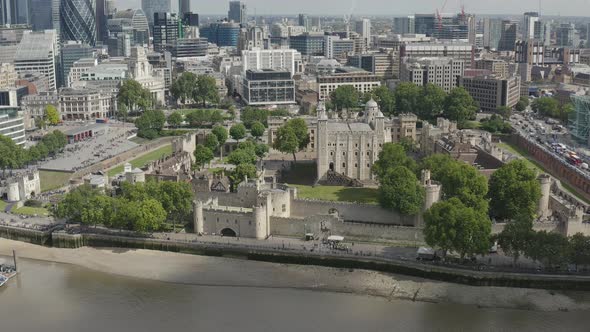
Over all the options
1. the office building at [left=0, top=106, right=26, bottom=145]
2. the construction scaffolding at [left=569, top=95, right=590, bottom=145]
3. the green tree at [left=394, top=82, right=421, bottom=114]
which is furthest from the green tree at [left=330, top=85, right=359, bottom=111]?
the office building at [left=0, top=106, right=26, bottom=145]

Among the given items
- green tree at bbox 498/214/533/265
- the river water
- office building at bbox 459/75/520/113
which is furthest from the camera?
office building at bbox 459/75/520/113

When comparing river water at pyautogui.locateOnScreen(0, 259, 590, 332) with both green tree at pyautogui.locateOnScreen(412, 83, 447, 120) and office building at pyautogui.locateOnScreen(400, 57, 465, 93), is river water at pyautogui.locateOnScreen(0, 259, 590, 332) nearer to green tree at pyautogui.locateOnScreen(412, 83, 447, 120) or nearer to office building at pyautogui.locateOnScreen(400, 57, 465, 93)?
green tree at pyautogui.locateOnScreen(412, 83, 447, 120)

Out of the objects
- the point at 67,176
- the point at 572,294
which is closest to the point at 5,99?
the point at 67,176

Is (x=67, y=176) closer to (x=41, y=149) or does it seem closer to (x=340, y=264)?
(x=41, y=149)

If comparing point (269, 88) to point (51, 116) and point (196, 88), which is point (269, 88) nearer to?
point (196, 88)

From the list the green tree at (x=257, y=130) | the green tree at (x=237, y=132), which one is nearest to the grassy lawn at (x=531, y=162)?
the green tree at (x=257, y=130)

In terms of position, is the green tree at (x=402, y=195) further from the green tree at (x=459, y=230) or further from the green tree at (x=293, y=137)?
the green tree at (x=293, y=137)

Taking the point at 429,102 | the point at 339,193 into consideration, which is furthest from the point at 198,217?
the point at 429,102

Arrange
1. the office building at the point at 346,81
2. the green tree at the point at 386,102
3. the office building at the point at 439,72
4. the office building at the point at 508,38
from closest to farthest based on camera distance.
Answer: the green tree at the point at 386,102 → the office building at the point at 439,72 → the office building at the point at 346,81 → the office building at the point at 508,38
